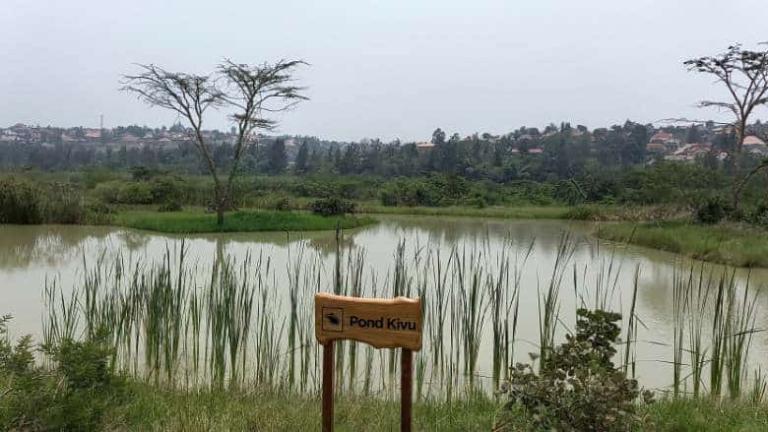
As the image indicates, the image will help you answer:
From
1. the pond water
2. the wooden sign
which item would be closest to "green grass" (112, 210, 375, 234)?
the pond water

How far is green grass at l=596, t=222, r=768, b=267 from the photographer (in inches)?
328

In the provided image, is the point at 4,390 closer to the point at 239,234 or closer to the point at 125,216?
the point at 239,234

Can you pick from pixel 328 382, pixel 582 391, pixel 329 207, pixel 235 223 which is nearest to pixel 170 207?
pixel 235 223

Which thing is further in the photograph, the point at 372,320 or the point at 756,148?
the point at 756,148

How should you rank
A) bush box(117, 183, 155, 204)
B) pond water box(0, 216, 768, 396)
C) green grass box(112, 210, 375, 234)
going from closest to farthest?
1. pond water box(0, 216, 768, 396)
2. green grass box(112, 210, 375, 234)
3. bush box(117, 183, 155, 204)

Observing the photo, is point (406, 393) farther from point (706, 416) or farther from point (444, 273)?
point (444, 273)

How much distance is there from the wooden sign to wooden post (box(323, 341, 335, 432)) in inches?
2.4

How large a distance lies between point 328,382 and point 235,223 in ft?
36.3

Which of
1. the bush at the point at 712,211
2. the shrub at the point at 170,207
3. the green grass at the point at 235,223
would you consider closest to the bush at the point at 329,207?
the green grass at the point at 235,223

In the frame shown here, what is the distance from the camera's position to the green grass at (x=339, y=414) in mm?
2168

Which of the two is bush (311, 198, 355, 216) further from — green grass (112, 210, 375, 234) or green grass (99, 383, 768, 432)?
green grass (99, 383, 768, 432)

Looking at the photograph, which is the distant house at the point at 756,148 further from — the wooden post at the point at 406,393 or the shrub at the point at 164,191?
the wooden post at the point at 406,393

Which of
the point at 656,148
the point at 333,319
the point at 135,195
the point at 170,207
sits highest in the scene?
the point at 656,148

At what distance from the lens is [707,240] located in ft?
24.6
